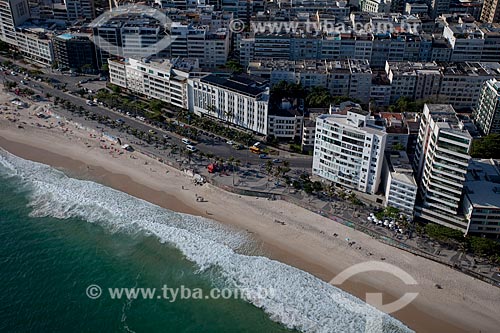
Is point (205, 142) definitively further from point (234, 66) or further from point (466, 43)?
point (466, 43)

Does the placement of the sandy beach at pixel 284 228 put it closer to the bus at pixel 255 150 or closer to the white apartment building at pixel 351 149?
the white apartment building at pixel 351 149

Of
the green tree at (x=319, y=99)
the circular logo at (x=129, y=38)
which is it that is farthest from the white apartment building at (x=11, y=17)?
the green tree at (x=319, y=99)

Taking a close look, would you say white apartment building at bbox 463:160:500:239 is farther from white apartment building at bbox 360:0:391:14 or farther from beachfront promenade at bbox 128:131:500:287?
white apartment building at bbox 360:0:391:14

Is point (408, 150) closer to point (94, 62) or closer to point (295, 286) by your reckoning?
point (295, 286)

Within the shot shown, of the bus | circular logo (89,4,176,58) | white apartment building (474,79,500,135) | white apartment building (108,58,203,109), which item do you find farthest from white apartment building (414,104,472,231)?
circular logo (89,4,176,58)

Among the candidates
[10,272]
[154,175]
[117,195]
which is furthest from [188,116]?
[10,272]

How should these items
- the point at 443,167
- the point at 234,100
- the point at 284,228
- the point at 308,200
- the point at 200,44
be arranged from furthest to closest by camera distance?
the point at 200,44, the point at 234,100, the point at 308,200, the point at 284,228, the point at 443,167

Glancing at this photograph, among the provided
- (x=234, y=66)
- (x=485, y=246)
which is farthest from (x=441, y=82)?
(x=485, y=246)
